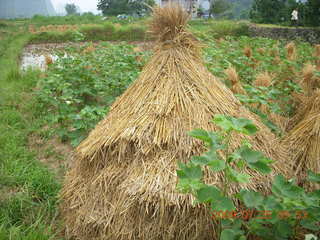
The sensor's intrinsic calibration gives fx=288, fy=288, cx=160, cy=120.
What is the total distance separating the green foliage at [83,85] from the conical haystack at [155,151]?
938mm

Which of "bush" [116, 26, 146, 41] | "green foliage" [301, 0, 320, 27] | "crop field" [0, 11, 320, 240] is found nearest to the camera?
"crop field" [0, 11, 320, 240]

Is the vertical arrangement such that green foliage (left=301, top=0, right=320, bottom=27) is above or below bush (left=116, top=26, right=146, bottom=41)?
above

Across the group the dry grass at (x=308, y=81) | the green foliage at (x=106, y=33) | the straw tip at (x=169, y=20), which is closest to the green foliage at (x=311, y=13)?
the green foliage at (x=106, y=33)

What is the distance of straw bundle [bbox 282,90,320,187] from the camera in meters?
1.78

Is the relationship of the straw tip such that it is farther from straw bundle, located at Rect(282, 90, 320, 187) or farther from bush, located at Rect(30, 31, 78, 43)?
bush, located at Rect(30, 31, 78, 43)

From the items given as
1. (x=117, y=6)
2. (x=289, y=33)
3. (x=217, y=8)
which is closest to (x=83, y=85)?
(x=289, y=33)

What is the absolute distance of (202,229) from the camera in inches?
54.6

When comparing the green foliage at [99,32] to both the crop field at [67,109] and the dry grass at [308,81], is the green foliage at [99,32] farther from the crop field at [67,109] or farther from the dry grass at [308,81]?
the dry grass at [308,81]

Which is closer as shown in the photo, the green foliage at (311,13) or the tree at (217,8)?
the green foliage at (311,13)

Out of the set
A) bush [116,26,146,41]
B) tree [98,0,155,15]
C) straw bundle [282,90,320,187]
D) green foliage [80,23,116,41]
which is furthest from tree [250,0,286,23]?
straw bundle [282,90,320,187]

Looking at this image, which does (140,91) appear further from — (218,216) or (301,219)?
(301,219)

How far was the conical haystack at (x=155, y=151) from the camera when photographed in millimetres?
1394

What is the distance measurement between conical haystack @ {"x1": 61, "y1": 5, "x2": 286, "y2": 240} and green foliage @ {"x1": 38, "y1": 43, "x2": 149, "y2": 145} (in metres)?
0.94

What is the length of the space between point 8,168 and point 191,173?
2064mm
